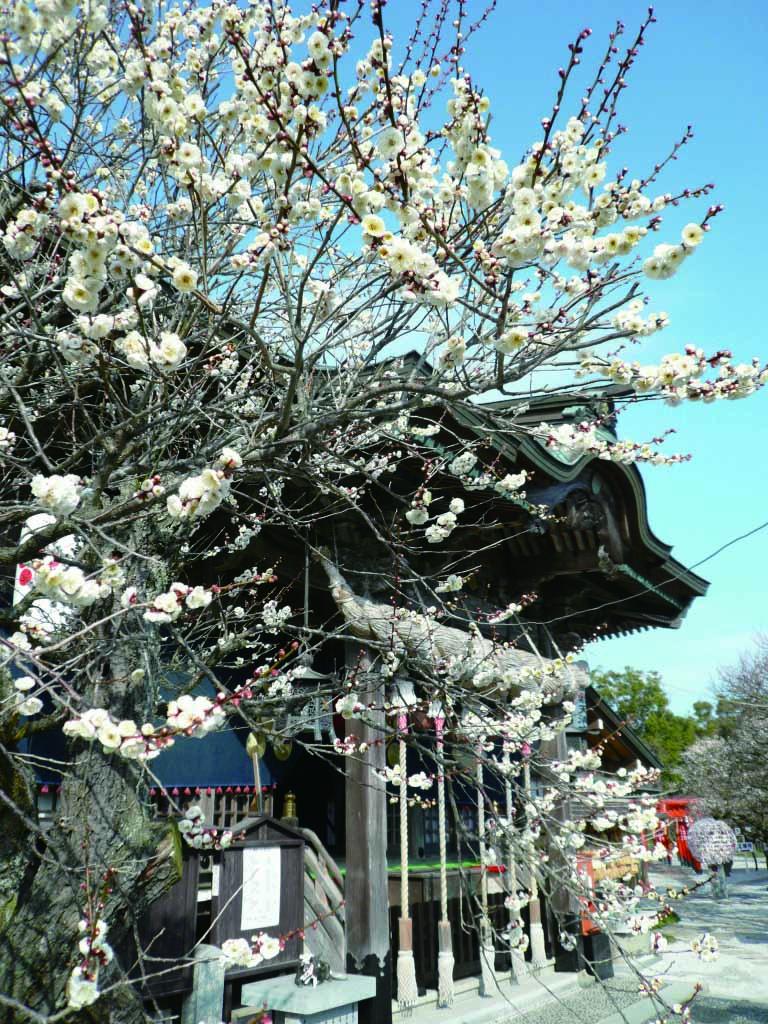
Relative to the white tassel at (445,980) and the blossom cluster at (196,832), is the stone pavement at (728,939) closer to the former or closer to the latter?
the white tassel at (445,980)

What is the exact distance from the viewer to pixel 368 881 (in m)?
6.22

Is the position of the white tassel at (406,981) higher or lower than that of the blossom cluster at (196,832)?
lower

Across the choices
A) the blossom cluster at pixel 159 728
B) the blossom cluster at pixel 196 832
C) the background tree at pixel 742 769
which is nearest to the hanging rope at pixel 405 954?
the blossom cluster at pixel 196 832

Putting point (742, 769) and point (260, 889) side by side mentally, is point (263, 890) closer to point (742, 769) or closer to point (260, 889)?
point (260, 889)

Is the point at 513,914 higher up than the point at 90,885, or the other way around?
the point at 90,885

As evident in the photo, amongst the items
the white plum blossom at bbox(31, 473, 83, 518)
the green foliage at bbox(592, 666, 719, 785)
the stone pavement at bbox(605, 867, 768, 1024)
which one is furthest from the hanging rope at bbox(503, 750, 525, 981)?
the green foliage at bbox(592, 666, 719, 785)

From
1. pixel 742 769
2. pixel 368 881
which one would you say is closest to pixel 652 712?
pixel 742 769

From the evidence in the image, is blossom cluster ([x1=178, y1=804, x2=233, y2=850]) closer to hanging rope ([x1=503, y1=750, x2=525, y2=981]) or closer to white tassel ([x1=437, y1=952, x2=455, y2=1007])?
hanging rope ([x1=503, y1=750, x2=525, y2=981])

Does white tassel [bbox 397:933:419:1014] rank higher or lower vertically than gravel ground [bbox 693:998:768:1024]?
higher

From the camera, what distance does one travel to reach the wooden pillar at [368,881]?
19.8 feet

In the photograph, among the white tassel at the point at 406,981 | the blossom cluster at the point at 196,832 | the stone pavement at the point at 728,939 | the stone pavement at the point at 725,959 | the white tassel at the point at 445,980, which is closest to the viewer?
the blossom cluster at the point at 196,832

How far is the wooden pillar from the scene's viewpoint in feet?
19.8

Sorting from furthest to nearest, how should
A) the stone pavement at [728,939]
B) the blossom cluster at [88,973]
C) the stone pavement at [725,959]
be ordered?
1. the stone pavement at [728,939]
2. the stone pavement at [725,959]
3. the blossom cluster at [88,973]

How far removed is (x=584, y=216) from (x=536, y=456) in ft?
13.1
